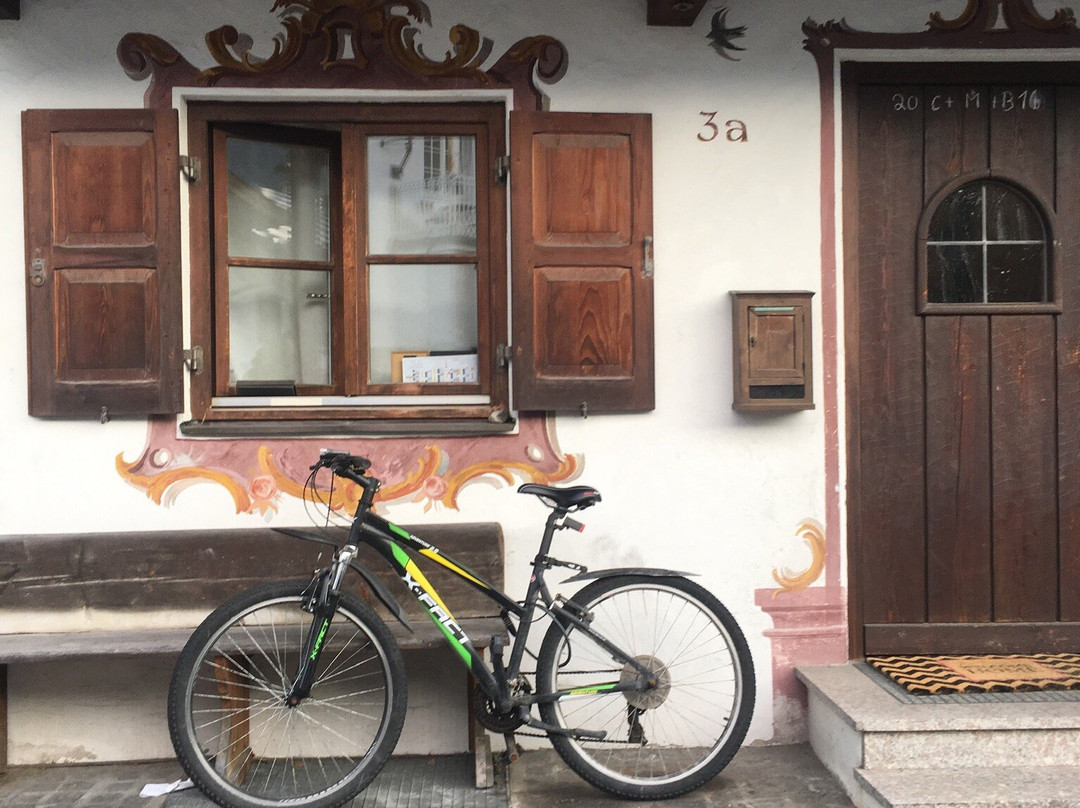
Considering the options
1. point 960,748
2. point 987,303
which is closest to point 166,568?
point 960,748

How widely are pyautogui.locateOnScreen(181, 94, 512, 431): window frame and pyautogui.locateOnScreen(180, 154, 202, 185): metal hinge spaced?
0.04 m

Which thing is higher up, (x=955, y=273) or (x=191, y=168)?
(x=191, y=168)

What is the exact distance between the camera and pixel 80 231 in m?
3.87

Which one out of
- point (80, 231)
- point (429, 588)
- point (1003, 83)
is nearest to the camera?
point (429, 588)

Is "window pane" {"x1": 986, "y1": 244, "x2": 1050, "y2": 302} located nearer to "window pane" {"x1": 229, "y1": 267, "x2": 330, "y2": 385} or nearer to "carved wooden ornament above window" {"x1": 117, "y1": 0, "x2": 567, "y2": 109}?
"carved wooden ornament above window" {"x1": 117, "y1": 0, "x2": 567, "y2": 109}

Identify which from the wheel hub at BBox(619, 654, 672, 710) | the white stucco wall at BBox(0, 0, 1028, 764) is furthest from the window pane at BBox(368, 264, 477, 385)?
the wheel hub at BBox(619, 654, 672, 710)

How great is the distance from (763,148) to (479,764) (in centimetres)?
257

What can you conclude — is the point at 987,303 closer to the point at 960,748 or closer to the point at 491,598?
the point at 960,748

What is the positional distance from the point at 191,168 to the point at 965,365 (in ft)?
10.4

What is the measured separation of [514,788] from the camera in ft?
11.7

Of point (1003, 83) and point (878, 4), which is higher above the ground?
point (878, 4)

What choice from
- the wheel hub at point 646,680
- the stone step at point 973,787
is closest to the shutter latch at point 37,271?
the wheel hub at point 646,680

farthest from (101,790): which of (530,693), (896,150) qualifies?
(896,150)

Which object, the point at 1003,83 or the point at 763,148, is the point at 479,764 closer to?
the point at 763,148
